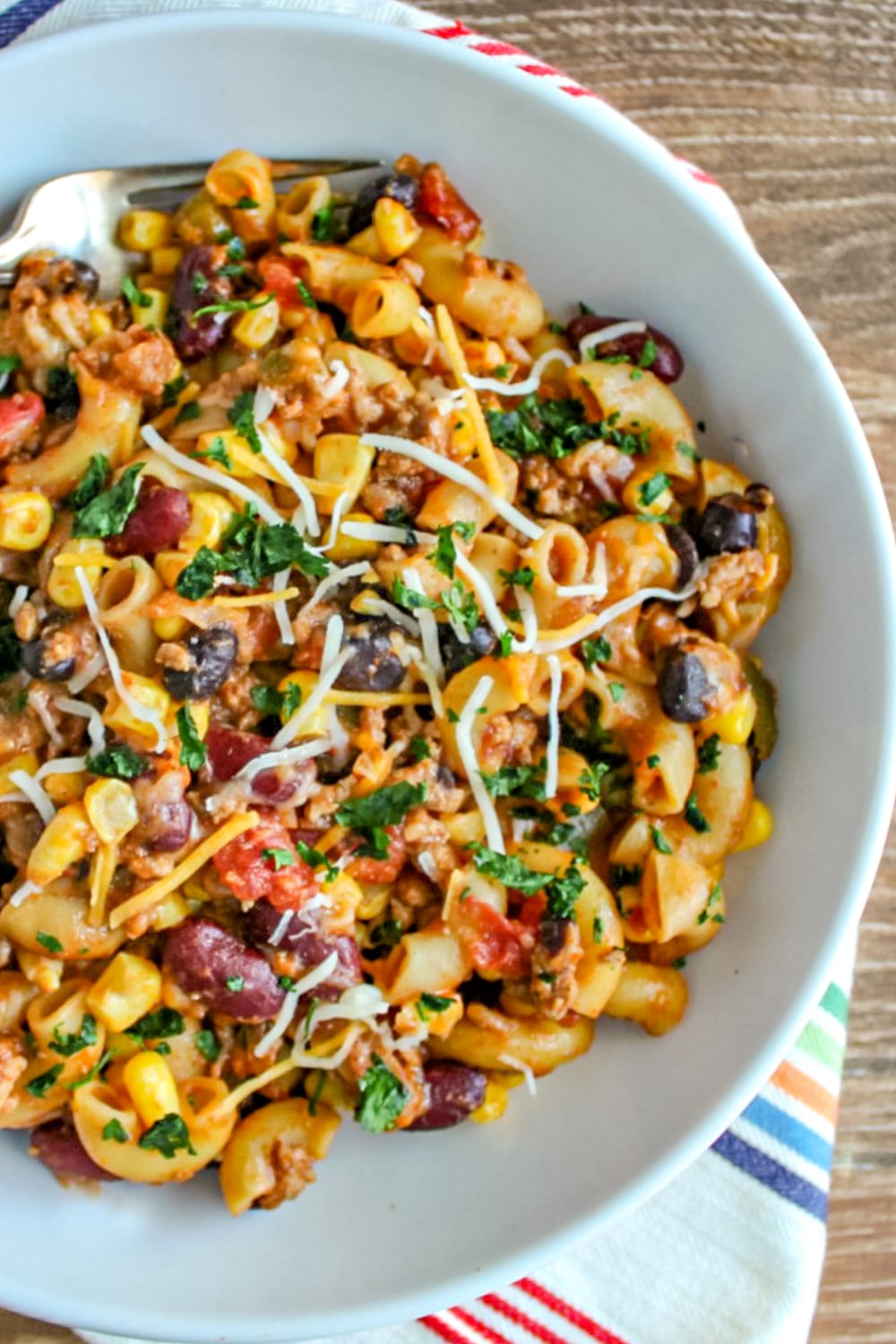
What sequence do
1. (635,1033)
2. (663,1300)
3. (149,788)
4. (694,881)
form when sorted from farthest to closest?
(663,1300) < (635,1033) < (694,881) < (149,788)

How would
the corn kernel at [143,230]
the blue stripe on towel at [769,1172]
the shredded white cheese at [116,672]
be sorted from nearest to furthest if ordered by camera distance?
the shredded white cheese at [116,672], the corn kernel at [143,230], the blue stripe on towel at [769,1172]

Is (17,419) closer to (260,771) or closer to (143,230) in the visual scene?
(143,230)

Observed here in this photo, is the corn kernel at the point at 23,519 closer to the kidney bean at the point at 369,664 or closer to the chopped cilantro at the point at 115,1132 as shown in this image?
the kidney bean at the point at 369,664

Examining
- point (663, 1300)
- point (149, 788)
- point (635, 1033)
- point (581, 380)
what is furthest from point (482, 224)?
point (663, 1300)

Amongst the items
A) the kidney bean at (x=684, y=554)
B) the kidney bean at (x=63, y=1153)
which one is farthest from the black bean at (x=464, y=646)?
the kidney bean at (x=63, y=1153)

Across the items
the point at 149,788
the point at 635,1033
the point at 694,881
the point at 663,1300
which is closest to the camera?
the point at 149,788

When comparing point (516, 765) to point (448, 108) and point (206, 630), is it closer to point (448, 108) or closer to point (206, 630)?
point (206, 630)
